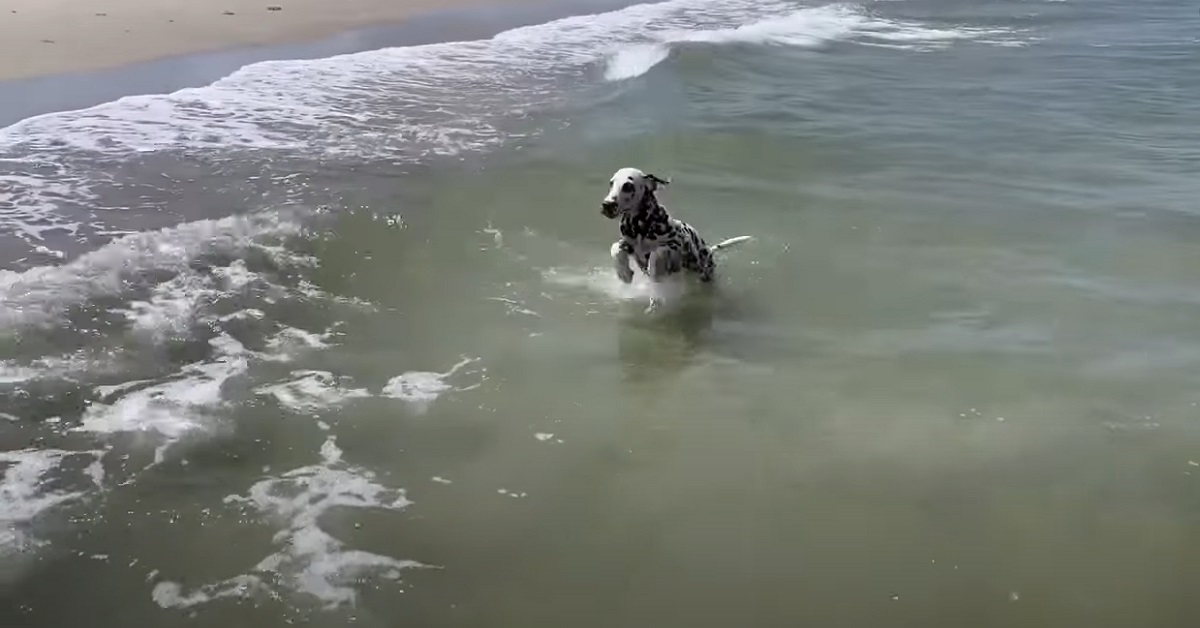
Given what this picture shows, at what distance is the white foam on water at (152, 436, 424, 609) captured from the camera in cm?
342

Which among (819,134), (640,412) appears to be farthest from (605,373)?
(819,134)

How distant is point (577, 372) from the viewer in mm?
5047

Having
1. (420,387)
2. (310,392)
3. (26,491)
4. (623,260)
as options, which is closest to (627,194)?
(623,260)

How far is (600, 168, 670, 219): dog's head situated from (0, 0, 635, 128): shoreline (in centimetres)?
559

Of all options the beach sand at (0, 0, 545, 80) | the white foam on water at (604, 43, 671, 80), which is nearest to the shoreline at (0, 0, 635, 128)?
the beach sand at (0, 0, 545, 80)

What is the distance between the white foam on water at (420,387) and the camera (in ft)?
15.4

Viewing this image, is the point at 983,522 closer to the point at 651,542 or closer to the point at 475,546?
the point at 651,542

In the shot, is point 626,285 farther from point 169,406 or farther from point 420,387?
point 169,406

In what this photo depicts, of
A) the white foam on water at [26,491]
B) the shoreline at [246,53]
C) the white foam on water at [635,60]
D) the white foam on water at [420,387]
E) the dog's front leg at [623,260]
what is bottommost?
the white foam on water at [420,387]

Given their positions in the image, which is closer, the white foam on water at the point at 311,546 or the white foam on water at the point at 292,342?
the white foam on water at the point at 311,546

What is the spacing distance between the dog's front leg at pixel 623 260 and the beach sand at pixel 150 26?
6686 mm

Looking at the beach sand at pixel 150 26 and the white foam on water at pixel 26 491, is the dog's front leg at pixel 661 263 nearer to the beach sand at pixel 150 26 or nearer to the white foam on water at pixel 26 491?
the white foam on water at pixel 26 491

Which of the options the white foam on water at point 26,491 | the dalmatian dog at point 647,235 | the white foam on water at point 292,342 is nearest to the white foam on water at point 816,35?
the dalmatian dog at point 647,235

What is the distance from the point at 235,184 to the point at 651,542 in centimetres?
499
